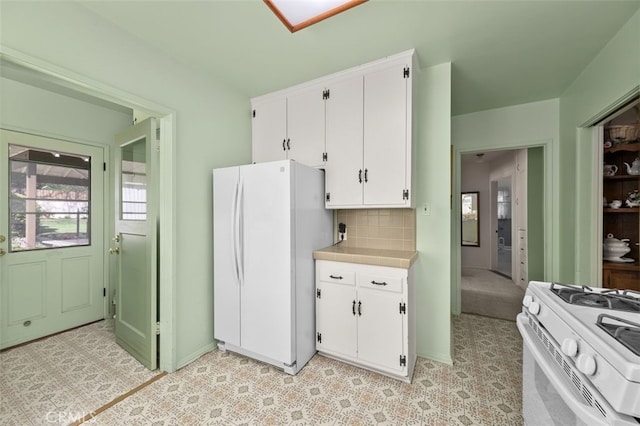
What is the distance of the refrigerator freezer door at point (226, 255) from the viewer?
2.23 m

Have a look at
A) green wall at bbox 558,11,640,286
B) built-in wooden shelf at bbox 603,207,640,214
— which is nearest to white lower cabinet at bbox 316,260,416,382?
green wall at bbox 558,11,640,286

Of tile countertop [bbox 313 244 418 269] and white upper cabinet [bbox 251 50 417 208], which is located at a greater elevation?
white upper cabinet [bbox 251 50 417 208]

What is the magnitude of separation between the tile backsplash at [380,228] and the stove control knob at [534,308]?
118 centimetres

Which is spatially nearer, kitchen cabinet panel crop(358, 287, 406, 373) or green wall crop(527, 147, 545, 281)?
kitchen cabinet panel crop(358, 287, 406, 373)

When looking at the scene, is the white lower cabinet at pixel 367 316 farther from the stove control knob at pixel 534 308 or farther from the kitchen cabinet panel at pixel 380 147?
the stove control knob at pixel 534 308

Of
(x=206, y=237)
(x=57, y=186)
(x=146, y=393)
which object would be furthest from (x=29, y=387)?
(x=57, y=186)

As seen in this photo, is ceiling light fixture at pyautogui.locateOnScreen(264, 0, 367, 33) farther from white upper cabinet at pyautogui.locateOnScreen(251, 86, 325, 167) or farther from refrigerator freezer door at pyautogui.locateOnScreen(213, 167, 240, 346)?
refrigerator freezer door at pyautogui.locateOnScreen(213, 167, 240, 346)

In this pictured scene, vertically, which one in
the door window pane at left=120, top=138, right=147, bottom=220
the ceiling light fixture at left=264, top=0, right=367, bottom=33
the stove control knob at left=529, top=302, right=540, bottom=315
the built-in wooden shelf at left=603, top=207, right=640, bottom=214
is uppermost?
the ceiling light fixture at left=264, top=0, right=367, bottom=33

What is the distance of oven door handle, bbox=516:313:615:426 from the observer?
708mm

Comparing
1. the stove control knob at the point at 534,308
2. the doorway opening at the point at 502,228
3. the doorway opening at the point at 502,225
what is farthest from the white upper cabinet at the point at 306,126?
the doorway opening at the point at 502,225

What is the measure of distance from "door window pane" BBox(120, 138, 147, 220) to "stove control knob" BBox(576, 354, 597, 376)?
272cm

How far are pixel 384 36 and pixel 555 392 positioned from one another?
2.15 meters

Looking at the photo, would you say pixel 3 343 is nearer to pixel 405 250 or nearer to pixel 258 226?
pixel 258 226

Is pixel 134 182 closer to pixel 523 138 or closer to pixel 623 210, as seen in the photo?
pixel 523 138
